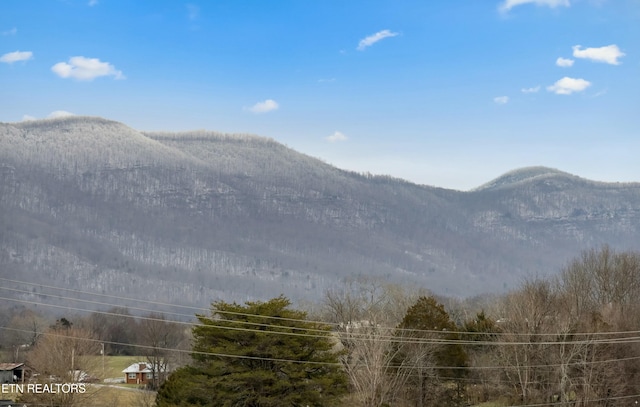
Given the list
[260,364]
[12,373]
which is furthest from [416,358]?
[12,373]

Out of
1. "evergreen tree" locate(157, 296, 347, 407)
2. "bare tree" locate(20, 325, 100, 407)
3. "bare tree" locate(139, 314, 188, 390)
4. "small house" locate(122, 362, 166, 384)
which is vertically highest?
"evergreen tree" locate(157, 296, 347, 407)

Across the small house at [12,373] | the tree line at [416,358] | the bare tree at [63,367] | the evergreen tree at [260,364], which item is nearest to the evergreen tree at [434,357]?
the tree line at [416,358]

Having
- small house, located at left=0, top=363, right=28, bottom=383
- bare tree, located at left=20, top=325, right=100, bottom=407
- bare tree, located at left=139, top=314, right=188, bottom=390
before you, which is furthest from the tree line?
bare tree, located at left=139, top=314, right=188, bottom=390

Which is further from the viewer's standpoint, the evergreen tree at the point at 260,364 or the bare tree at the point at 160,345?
the bare tree at the point at 160,345

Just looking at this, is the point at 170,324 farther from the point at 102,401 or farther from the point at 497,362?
the point at 497,362

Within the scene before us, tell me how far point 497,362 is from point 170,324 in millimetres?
61500

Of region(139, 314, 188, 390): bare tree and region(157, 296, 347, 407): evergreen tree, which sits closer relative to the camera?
region(157, 296, 347, 407): evergreen tree

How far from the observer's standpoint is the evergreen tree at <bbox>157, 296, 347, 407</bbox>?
4816 centimetres

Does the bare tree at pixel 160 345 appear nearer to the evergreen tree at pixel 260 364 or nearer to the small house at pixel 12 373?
the small house at pixel 12 373

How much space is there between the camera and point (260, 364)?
4881 cm

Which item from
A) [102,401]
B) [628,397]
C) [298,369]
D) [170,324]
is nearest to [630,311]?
[628,397]

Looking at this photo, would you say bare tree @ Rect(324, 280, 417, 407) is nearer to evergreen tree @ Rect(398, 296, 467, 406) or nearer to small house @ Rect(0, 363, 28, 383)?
evergreen tree @ Rect(398, 296, 467, 406)

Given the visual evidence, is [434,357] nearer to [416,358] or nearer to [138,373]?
[416,358]

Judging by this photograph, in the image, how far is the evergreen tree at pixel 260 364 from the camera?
158ft
